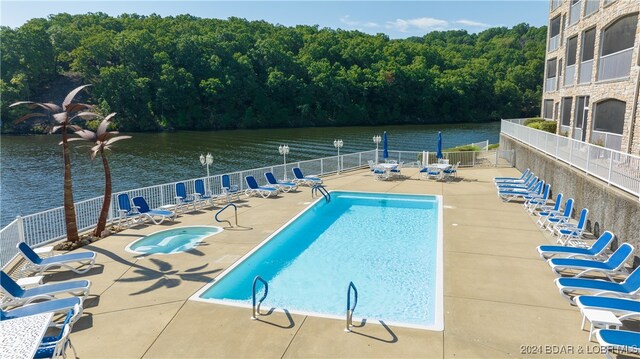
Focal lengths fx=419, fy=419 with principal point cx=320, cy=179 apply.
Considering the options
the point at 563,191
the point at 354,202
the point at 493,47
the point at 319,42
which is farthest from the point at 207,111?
the point at 493,47

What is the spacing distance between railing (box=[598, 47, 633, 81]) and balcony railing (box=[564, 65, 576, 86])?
355 cm

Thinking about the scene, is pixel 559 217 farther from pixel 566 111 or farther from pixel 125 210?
pixel 566 111

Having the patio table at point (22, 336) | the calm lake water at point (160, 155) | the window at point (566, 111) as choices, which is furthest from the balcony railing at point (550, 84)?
the patio table at point (22, 336)

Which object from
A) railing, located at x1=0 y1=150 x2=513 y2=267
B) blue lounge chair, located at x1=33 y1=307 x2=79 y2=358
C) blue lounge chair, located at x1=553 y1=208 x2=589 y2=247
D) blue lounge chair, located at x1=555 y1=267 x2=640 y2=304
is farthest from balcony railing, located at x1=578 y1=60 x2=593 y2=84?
blue lounge chair, located at x1=33 y1=307 x2=79 y2=358

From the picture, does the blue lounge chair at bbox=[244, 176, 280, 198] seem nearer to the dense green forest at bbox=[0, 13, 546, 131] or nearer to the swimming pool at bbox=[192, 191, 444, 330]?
the swimming pool at bbox=[192, 191, 444, 330]

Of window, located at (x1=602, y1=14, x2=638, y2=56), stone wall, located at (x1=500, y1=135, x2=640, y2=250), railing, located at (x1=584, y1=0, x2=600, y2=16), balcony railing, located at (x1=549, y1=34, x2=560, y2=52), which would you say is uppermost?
balcony railing, located at (x1=549, y1=34, x2=560, y2=52)

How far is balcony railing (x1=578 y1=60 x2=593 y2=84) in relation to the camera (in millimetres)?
18180

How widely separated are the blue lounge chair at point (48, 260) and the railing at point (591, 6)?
68.3ft

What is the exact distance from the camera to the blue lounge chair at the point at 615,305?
258 inches

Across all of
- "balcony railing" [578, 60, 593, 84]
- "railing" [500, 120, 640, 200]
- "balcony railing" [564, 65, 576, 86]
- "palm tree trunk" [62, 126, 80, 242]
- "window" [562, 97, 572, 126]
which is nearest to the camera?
"railing" [500, 120, 640, 200]

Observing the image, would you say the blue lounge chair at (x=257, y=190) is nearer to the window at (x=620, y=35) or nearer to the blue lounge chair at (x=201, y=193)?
the blue lounge chair at (x=201, y=193)

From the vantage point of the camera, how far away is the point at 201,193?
15578mm

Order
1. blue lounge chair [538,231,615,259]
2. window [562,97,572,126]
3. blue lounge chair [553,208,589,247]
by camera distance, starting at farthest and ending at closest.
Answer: window [562,97,572,126]
blue lounge chair [553,208,589,247]
blue lounge chair [538,231,615,259]

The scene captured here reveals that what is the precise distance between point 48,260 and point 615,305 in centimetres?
1112
